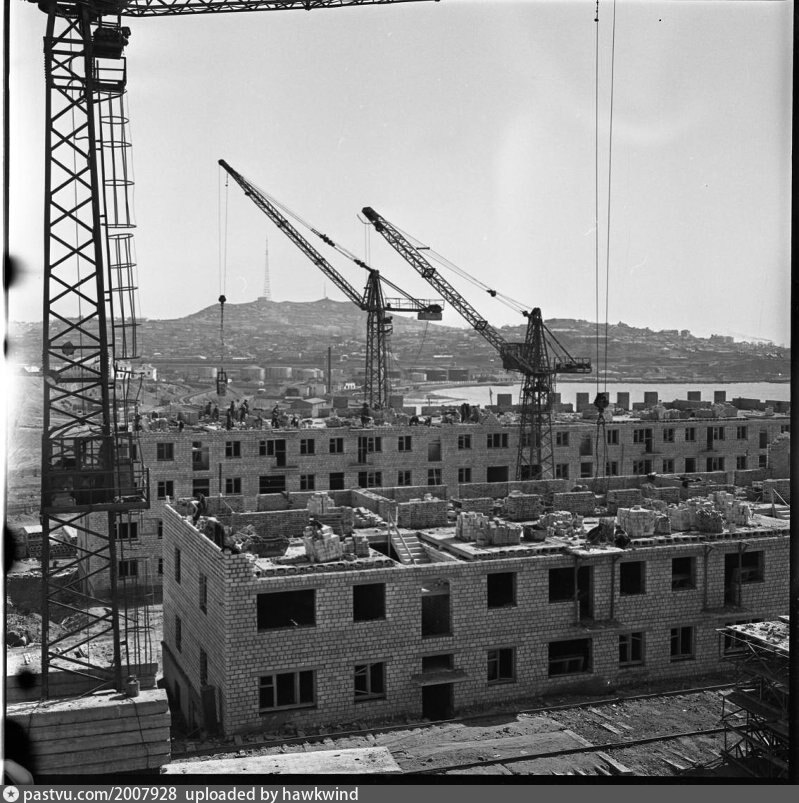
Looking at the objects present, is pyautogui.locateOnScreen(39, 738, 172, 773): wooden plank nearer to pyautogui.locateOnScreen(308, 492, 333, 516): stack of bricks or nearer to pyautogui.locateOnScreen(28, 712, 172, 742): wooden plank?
pyautogui.locateOnScreen(28, 712, 172, 742): wooden plank

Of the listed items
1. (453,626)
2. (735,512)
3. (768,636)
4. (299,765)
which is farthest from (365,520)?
(299,765)

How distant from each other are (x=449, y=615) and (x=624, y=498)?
30.3 ft

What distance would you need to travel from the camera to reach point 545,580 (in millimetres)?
18391

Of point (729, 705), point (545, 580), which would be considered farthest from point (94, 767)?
point (729, 705)

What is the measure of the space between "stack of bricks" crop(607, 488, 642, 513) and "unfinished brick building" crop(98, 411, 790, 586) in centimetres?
194

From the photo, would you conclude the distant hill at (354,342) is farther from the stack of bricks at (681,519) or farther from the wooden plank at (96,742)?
the wooden plank at (96,742)

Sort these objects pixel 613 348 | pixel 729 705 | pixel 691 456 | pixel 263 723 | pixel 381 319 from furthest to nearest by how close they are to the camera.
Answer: pixel 613 348, pixel 381 319, pixel 691 456, pixel 729 705, pixel 263 723

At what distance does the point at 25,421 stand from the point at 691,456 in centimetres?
2620

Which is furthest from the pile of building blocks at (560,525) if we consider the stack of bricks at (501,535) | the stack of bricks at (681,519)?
the stack of bricks at (681,519)

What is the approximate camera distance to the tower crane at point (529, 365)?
123 ft

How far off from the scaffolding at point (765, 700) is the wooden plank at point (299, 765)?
547 centimetres

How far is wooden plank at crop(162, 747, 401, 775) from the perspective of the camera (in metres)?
11.0

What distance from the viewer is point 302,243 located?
5438 centimetres

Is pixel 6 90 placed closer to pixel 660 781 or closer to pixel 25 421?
pixel 660 781
